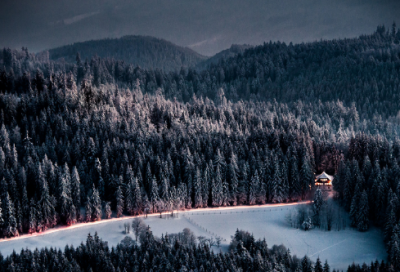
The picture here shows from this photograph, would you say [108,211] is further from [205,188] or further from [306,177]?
[306,177]

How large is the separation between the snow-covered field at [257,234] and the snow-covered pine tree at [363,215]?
1450 mm

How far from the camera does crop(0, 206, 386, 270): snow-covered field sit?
88.2m

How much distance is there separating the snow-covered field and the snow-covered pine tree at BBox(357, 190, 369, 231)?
1.45m

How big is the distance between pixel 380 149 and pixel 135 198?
2558 inches

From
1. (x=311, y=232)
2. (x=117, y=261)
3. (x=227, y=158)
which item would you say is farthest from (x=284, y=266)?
(x=227, y=158)

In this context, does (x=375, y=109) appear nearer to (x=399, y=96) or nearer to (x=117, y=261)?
(x=399, y=96)

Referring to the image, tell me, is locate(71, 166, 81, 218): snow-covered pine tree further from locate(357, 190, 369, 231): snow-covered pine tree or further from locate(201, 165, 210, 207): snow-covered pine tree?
locate(357, 190, 369, 231): snow-covered pine tree

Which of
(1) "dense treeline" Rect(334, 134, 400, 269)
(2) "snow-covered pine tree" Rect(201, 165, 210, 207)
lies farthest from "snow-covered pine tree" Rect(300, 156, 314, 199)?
(2) "snow-covered pine tree" Rect(201, 165, 210, 207)

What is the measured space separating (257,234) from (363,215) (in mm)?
23254

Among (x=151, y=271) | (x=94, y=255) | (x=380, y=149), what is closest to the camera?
(x=151, y=271)

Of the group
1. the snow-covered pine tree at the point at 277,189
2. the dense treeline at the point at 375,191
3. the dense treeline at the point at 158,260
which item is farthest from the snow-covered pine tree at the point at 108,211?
the dense treeline at the point at 375,191

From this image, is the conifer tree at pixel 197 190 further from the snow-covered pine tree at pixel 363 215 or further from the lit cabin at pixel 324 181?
the snow-covered pine tree at pixel 363 215

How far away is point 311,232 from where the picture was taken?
96188 mm

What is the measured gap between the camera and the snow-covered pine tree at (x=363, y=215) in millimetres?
95062
